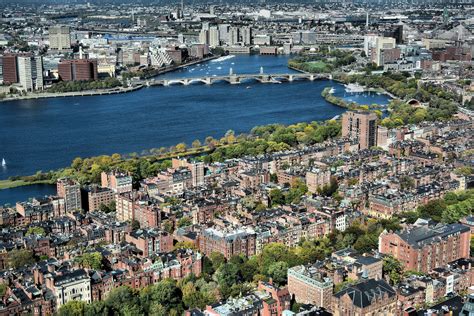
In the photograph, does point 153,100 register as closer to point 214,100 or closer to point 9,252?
point 214,100

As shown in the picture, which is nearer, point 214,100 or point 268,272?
point 268,272

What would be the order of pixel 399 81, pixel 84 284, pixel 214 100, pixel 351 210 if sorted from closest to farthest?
pixel 84 284 → pixel 351 210 → pixel 214 100 → pixel 399 81

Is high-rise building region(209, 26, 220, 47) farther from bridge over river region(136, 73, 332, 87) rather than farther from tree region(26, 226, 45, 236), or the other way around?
tree region(26, 226, 45, 236)

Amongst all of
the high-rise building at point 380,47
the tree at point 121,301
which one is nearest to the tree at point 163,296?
the tree at point 121,301

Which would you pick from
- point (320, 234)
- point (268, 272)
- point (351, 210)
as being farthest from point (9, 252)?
point (351, 210)

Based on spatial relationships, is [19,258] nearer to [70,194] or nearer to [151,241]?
[151,241]

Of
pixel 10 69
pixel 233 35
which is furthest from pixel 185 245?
pixel 233 35
